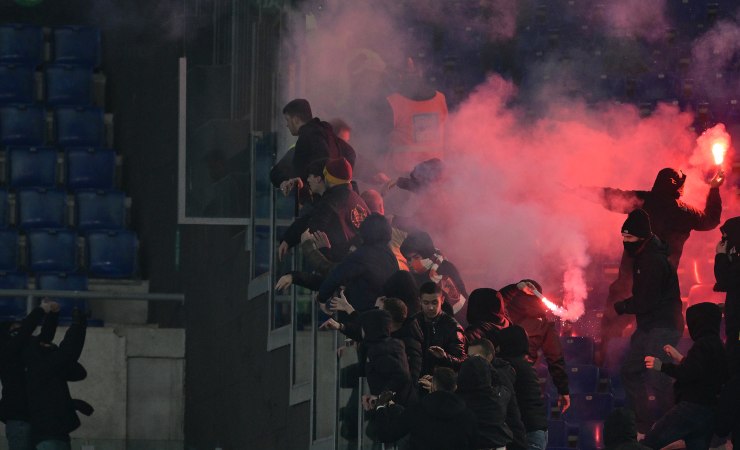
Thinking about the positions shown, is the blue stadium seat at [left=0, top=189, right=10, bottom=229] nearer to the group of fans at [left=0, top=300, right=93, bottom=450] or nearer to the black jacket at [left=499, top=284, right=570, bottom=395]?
the group of fans at [left=0, top=300, right=93, bottom=450]

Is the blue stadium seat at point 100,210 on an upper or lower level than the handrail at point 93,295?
upper

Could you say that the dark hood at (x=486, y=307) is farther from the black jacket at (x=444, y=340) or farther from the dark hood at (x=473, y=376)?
the dark hood at (x=473, y=376)

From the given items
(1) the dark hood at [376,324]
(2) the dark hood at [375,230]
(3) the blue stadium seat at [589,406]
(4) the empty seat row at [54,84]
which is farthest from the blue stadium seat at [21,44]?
(1) the dark hood at [376,324]

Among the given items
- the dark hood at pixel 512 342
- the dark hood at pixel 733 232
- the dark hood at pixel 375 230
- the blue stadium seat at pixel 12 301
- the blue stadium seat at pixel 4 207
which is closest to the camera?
the dark hood at pixel 512 342

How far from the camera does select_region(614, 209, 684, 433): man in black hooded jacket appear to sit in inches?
481

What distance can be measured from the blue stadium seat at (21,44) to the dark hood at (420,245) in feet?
21.8

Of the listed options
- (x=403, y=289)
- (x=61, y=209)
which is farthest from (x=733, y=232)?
(x=61, y=209)

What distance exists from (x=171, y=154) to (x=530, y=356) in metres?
6.05

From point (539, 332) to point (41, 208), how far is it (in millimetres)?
6537

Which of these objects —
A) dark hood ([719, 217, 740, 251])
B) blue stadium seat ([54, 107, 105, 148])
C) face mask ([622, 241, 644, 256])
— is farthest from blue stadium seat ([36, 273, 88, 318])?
dark hood ([719, 217, 740, 251])

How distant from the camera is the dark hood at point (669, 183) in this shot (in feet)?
44.0

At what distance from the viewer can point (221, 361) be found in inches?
576

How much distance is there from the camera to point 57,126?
1772cm

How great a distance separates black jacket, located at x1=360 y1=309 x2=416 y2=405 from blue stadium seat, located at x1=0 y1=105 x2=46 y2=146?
303 inches
